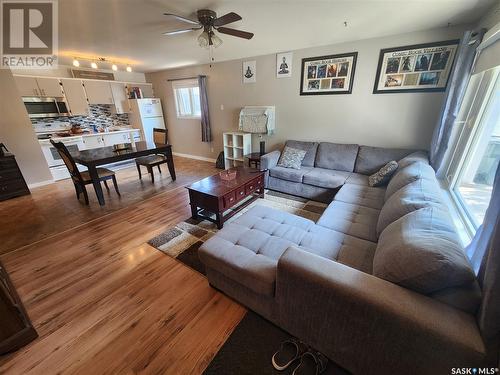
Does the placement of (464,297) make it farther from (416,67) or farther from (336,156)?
(416,67)

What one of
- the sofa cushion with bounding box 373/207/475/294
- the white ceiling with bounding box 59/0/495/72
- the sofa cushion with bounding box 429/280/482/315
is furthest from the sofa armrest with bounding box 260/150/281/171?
the sofa cushion with bounding box 429/280/482/315

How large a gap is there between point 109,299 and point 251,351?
1197 millimetres

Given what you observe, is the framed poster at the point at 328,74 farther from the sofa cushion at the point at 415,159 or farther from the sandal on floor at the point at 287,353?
the sandal on floor at the point at 287,353

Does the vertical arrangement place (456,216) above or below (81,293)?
above

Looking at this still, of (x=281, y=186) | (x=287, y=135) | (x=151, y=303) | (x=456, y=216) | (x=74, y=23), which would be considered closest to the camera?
(x=151, y=303)

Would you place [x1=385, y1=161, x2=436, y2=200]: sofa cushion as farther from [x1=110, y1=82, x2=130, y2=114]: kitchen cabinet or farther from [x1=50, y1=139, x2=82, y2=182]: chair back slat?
[x1=110, y1=82, x2=130, y2=114]: kitchen cabinet

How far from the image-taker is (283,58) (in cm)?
356

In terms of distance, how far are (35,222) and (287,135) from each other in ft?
13.4

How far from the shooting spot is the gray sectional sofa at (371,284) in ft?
2.61

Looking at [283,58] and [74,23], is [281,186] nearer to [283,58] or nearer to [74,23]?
[283,58]

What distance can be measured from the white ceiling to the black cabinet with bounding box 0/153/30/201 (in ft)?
6.91

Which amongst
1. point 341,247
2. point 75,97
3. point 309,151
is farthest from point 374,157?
point 75,97

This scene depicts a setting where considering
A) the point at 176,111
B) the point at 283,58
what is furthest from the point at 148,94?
the point at 283,58

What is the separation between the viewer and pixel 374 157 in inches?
117
